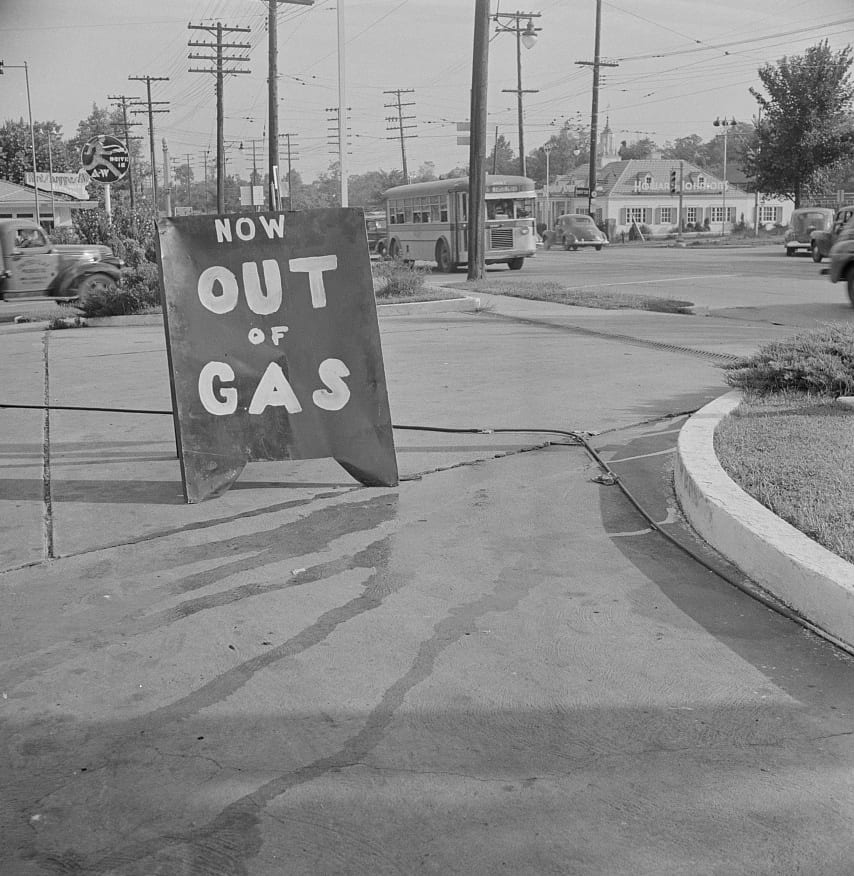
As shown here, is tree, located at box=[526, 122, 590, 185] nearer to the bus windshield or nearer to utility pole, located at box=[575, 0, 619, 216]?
utility pole, located at box=[575, 0, 619, 216]

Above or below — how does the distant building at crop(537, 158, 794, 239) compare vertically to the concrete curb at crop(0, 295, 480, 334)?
above

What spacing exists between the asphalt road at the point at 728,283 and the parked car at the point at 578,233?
619 inches

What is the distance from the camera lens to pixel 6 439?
7.91 m

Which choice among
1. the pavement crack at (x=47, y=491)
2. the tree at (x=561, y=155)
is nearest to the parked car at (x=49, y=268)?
the pavement crack at (x=47, y=491)

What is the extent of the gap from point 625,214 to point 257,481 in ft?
293

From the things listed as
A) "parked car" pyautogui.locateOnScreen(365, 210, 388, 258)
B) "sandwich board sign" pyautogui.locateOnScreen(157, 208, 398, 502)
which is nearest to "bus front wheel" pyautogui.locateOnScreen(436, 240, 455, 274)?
"parked car" pyautogui.locateOnScreen(365, 210, 388, 258)

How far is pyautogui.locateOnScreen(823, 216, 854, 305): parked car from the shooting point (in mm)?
17234

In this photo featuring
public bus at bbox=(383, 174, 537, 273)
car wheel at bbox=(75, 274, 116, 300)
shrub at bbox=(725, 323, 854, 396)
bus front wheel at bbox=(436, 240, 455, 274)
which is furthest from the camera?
bus front wheel at bbox=(436, 240, 455, 274)

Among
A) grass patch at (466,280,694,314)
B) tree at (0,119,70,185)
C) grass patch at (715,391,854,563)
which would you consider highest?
tree at (0,119,70,185)

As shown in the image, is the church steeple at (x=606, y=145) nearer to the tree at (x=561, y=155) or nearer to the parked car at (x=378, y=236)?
the tree at (x=561, y=155)

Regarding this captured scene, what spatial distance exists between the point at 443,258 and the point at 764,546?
1114 inches

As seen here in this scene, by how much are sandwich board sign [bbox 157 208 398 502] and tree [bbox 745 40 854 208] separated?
49.5 meters

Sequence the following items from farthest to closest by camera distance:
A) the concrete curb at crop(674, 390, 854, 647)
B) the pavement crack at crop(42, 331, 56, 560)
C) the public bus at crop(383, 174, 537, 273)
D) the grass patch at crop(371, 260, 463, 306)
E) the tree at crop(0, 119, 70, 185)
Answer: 1. the tree at crop(0, 119, 70, 185)
2. the public bus at crop(383, 174, 537, 273)
3. the grass patch at crop(371, 260, 463, 306)
4. the pavement crack at crop(42, 331, 56, 560)
5. the concrete curb at crop(674, 390, 854, 647)

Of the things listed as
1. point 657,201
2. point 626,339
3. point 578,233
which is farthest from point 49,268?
point 657,201
